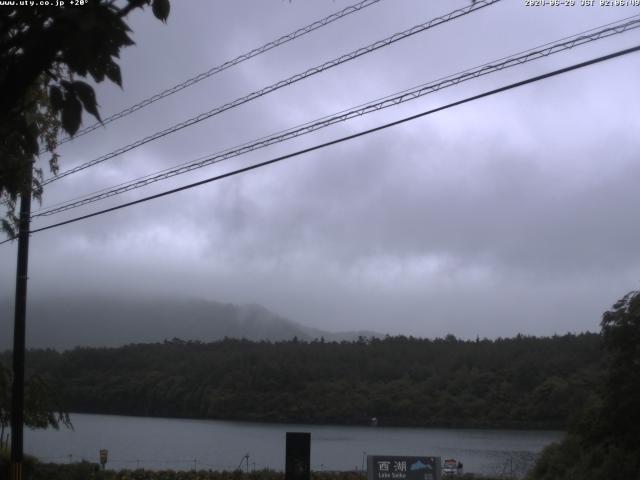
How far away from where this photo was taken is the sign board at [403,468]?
15094 millimetres

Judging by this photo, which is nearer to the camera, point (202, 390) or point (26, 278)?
point (26, 278)

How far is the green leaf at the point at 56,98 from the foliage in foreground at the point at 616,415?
16.8m

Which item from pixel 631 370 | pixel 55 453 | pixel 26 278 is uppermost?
pixel 26 278

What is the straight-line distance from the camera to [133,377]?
45844mm

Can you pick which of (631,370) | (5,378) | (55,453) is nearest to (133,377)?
(55,453)

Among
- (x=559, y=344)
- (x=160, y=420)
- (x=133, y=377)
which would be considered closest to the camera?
(x=559, y=344)

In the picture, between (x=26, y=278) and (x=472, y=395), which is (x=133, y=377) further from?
(x=26, y=278)

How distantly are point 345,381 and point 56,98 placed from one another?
149 feet

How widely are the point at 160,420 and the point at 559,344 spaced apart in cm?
2388

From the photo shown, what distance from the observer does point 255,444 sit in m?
37.1

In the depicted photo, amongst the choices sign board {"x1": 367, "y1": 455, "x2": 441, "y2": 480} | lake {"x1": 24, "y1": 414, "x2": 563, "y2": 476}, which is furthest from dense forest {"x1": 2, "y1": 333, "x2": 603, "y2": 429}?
sign board {"x1": 367, "y1": 455, "x2": 441, "y2": 480}

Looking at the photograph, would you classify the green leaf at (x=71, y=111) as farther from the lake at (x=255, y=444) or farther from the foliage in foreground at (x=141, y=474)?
the lake at (x=255, y=444)

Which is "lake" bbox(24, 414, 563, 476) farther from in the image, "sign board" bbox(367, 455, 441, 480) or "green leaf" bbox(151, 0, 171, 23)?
"green leaf" bbox(151, 0, 171, 23)

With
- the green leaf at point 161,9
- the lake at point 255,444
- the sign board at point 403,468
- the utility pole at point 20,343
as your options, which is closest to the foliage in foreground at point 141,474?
the lake at point 255,444
